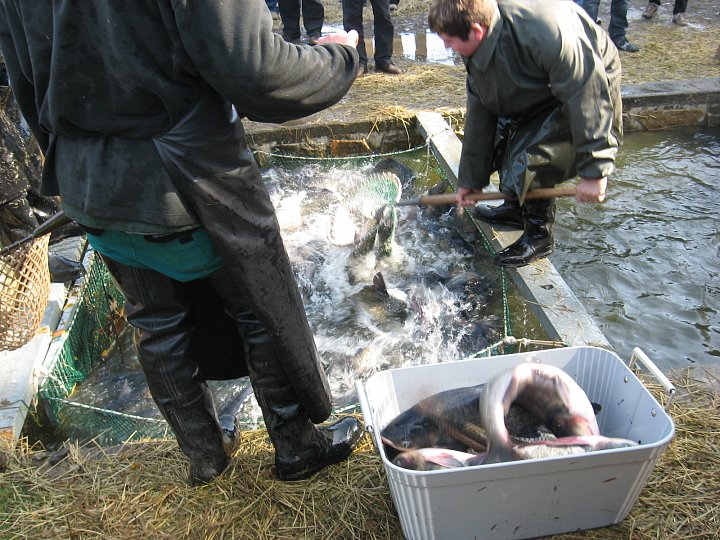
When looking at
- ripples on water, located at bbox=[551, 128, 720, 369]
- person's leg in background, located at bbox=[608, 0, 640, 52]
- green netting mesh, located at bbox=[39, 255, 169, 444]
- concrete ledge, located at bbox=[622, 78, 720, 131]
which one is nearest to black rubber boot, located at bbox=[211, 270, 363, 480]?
green netting mesh, located at bbox=[39, 255, 169, 444]

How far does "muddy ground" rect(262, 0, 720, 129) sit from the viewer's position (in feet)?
25.1

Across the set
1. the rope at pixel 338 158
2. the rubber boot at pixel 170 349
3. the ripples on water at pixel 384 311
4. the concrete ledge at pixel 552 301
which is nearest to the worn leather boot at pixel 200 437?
the rubber boot at pixel 170 349

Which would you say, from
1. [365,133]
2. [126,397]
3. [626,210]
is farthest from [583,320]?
[365,133]

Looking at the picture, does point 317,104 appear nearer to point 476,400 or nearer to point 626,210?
point 476,400

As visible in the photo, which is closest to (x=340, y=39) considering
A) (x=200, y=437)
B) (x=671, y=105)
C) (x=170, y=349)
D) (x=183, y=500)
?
(x=170, y=349)

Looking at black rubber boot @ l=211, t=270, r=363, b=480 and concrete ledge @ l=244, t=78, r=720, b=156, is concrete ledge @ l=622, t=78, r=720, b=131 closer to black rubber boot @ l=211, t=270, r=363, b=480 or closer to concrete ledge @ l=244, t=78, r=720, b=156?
concrete ledge @ l=244, t=78, r=720, b=156

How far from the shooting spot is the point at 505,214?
484 cm

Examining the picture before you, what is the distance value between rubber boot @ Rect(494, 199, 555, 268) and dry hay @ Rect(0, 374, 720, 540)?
1.66 meters

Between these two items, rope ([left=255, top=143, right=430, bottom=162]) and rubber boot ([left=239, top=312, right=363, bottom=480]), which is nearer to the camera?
rubber boot ([left=239, top=312, right=363, bottom=480])

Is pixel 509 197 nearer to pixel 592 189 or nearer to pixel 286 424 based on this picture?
pixel 592 189

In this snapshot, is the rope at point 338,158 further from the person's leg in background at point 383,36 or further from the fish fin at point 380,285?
the person's leg in background at point 383,36

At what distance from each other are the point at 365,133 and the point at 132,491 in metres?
5.55

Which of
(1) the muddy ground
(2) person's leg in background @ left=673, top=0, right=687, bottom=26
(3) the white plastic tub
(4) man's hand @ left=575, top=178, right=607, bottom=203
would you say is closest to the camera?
(3) the white plastic tub

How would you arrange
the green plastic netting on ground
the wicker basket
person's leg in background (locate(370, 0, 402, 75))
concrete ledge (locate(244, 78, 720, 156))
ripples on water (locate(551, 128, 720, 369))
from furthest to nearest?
person's leg in background (locate(370, 0, 402, 75)) < concrete ledge (locate(244, 78, 720, 156)) < ripples on water (locate(551, 128, 720, 369)) < the green plastic netting on ground < the wicker basket
